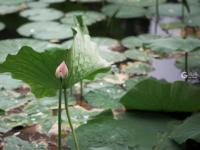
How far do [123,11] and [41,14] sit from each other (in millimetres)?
588

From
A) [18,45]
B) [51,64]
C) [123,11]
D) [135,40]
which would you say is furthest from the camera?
[123,11]

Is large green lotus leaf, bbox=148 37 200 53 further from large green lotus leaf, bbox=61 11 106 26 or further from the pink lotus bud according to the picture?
large green lotus leaf, bbox=61 11 106 26

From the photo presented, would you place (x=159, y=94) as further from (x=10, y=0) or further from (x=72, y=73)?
(x=10, y=0)

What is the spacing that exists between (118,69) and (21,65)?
1027mm

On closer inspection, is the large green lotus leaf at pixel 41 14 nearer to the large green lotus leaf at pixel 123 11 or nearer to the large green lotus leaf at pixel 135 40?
the large green lotus leaf at pixel 123 11

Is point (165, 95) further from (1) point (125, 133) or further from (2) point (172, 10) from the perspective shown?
(2) point (172, 10)

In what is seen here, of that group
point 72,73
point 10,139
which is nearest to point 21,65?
point 72,73

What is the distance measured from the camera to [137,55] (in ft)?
8.17

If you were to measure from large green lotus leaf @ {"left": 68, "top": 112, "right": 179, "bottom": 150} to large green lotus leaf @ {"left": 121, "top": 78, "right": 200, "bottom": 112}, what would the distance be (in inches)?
2.4

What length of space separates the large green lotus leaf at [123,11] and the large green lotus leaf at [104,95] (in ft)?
3.22

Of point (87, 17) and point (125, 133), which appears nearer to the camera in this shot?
point (125, 133)

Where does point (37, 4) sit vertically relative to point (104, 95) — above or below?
above

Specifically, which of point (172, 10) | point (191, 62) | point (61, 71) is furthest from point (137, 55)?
point (61, 71)

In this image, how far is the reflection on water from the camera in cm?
232
